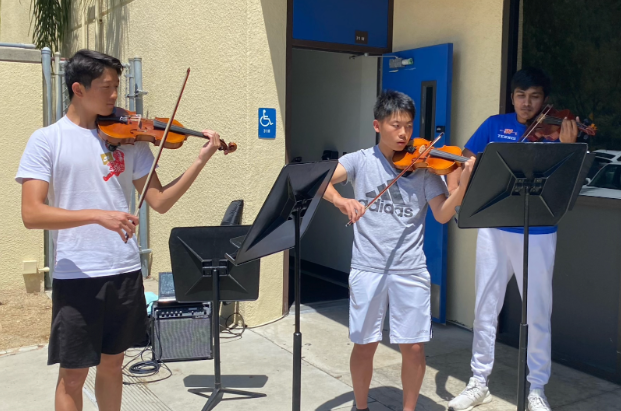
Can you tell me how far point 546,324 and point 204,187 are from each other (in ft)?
9.95

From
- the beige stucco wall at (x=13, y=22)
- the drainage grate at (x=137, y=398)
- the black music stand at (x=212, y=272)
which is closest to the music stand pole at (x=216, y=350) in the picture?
the black music stand at (x=212, y=272)

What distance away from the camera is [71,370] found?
2590 millimetres

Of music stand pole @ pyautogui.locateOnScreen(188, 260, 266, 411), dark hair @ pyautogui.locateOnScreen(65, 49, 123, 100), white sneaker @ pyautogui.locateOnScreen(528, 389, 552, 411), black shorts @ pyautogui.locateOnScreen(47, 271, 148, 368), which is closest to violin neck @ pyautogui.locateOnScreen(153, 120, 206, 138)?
dark hair @ pyautogui.locateOnScreen(65, 49, 123, 100)

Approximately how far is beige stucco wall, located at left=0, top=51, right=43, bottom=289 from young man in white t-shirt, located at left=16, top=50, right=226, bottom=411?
11.5 feet

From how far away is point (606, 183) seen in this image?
12.8 ft

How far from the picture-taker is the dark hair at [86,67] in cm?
252

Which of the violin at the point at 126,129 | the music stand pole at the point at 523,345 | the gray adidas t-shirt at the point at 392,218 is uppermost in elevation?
the violin at the point at 126,129

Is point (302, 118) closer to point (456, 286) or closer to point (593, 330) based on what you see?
point (456, 286)

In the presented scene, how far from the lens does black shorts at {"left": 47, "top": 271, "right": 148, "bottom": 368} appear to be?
8.30 feet

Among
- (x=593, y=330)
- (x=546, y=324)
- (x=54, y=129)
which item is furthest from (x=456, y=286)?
(x=54, y=129)

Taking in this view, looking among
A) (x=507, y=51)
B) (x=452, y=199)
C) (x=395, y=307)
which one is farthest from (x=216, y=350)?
(x=507, y=51)

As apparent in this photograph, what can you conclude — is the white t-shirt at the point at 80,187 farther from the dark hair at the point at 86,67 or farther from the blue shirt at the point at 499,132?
the blue shirt at the point at 499,132

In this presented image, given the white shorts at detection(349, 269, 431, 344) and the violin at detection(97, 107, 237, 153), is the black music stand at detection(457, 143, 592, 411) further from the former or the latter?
the violin at detection(97, 107, 237, 153)

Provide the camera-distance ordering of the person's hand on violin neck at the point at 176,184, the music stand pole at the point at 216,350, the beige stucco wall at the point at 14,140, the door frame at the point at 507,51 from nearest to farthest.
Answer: the person's hand on violin neck at the point at 176,184
the music stand pole at the point at 216,350
the door frame at the point at 507,51
the beige stucco wall at the point at 14,140
